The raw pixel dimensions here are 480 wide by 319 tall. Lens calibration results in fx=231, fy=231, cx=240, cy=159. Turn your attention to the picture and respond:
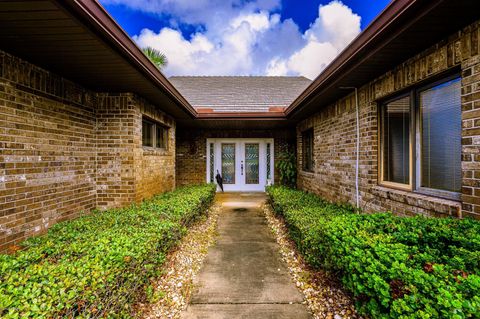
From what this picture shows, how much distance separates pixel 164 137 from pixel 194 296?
4.92 metres

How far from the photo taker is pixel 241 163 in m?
9.66

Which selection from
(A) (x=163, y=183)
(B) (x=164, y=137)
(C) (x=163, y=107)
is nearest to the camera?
(C) (x=163, y=107)

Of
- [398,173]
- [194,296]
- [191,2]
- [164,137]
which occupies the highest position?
[191,2]

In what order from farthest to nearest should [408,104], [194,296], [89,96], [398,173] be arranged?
1. [89,96]
2. [398,173]
3. [408,104]
4. [194,296]

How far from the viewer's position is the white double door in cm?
960

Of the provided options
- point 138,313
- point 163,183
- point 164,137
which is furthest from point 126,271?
point 164,137

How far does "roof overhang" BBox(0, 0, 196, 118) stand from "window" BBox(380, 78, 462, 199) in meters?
3.60

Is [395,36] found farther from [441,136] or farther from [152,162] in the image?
[152,162]

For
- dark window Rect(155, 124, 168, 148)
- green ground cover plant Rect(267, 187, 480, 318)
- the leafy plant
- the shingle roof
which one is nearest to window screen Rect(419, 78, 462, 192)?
green ground cover plant Rect(267, 187, 480, 318)

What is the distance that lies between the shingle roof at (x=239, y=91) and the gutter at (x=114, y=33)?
5025mm

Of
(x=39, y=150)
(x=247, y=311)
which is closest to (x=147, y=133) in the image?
(x=39, y=150)

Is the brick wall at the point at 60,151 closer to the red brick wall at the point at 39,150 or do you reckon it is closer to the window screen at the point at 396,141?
the red brick wall at the point at 39,150

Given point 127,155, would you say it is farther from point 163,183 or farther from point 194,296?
point 194,296

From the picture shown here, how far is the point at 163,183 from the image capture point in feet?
20.3
